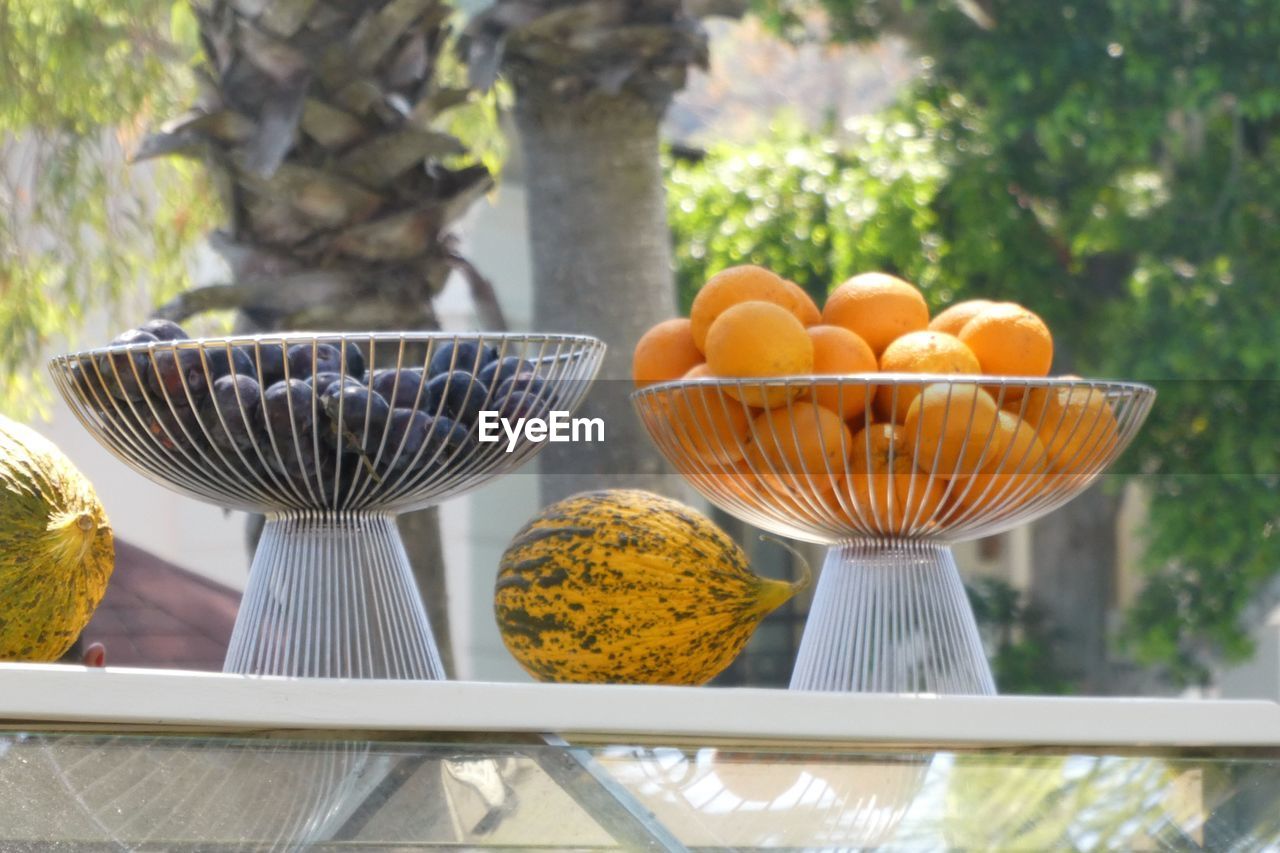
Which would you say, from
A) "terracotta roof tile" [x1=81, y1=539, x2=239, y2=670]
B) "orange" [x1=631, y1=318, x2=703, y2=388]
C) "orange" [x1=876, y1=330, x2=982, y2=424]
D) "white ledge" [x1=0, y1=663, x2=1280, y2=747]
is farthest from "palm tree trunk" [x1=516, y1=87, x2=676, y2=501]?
"white ledge" [x1=0, y1=663, x2=1280, y2=747]

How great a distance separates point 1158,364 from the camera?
4.45m

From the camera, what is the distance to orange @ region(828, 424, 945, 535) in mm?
790

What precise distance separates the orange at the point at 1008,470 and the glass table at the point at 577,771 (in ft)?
0.52

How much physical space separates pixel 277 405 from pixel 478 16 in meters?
0.92

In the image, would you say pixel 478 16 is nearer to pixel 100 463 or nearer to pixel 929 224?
pixel 100 463

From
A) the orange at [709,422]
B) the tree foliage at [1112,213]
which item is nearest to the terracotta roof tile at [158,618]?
the orange at [709,422]

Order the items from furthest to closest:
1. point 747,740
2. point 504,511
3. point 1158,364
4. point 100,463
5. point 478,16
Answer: point 504,511 < point 1158,364 < point 100,463 < point 478,16 < point 747,740

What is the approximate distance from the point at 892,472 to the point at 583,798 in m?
0.27

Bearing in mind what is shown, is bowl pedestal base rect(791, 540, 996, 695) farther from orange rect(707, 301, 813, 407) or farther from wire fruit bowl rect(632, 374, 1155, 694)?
orange rect(707, 301, 813, 407)

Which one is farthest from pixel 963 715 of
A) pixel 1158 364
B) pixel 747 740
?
pixel 1158 364

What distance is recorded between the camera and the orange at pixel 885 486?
79 cm

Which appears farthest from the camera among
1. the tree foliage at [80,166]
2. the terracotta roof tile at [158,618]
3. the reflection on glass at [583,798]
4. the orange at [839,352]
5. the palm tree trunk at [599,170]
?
the tree foliage at [80,166]

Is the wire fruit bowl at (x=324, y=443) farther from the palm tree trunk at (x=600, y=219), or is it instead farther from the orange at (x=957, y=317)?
the palm tree trunk at (x=600, y=219)

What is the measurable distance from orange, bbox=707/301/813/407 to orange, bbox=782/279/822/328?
0.07m
